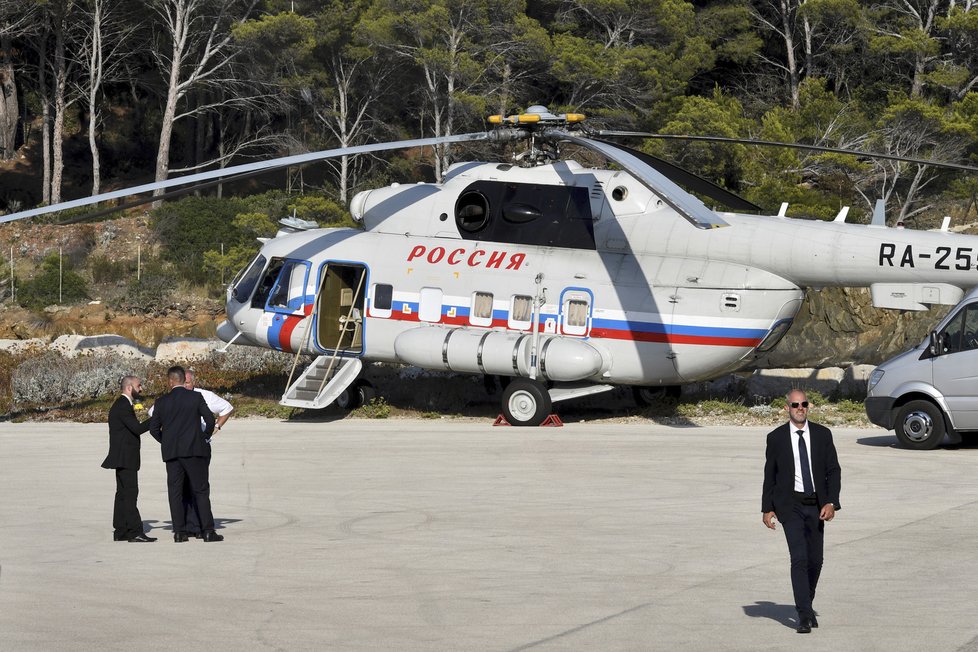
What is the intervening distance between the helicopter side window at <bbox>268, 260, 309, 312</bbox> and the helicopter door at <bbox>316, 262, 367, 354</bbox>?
36 cm

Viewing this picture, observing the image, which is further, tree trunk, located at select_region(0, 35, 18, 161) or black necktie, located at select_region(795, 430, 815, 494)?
tree trunk, located at select_region(0, 35, 18, 161)

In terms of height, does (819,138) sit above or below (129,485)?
above

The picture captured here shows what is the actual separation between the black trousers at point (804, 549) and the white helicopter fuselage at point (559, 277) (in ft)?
35.3

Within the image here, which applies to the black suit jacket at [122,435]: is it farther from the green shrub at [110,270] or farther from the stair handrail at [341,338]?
the green shrub at [110,270]

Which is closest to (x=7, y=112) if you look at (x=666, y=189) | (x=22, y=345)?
(x=22, y=345)

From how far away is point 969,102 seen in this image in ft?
135

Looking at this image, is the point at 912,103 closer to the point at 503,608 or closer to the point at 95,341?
the point at 95,341

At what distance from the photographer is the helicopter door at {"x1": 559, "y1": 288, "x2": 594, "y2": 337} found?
19953 mm

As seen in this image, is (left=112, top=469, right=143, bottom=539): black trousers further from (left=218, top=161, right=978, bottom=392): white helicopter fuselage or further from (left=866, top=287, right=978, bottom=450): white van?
(left=866, top=287, right=978, bottom=450): white van

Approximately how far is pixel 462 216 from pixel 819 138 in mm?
24035

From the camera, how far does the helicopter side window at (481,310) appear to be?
67.7 feet

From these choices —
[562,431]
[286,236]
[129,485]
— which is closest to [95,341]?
[286,236]

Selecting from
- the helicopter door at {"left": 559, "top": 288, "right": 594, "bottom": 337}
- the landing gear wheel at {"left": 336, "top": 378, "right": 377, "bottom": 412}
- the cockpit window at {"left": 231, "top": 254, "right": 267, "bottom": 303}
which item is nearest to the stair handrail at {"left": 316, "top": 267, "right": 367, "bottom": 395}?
the landing gear wheel at {"left": 336, "top": 378, "right": 377, "bottom": 412}

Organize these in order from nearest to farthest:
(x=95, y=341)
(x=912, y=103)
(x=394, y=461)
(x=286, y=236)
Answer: (x=394, y=461) < (x=286, y=236) < (x=95, y=341) < (x=912, y=103)
